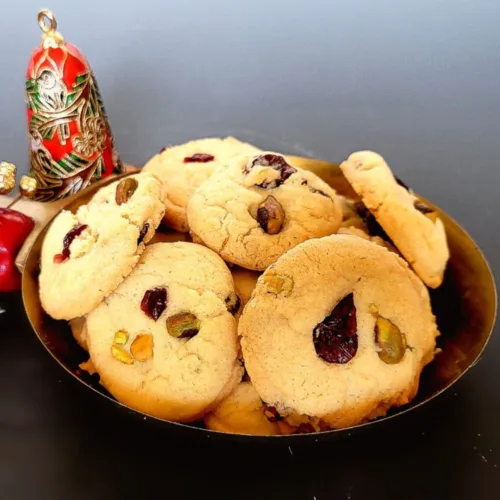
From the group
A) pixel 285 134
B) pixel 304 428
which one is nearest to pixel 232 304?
pixel 304 428

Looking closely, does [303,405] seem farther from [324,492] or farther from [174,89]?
[174,89]

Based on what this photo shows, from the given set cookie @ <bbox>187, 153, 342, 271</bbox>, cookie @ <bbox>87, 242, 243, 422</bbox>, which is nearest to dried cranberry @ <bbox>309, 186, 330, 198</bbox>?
cookie @ <bbox>187, 153, 342, 271</bbox>

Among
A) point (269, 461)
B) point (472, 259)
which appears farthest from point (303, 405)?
point (472, 259)

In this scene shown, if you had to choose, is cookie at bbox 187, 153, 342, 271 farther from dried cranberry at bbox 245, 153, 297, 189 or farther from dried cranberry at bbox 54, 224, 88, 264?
dried cranberry at bbox 54, 224, 88, 264

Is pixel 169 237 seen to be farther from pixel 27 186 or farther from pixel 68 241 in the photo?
pixel 27 186

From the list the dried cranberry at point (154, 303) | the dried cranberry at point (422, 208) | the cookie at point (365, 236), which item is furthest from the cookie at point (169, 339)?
the dried cranberry at point (422, 208)

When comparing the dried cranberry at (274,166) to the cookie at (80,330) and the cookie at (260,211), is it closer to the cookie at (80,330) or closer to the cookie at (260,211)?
the cookie at (260,211)
